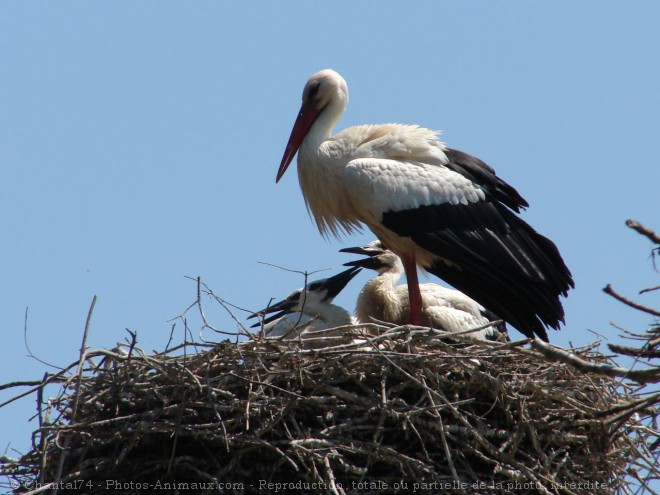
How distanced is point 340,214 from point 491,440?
246 centimetres

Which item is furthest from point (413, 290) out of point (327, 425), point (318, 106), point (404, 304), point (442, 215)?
point (327, 425)

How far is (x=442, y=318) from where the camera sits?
6.72 m

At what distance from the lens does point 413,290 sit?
6641 millimetres

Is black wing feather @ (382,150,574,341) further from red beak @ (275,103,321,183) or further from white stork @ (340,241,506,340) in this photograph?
red beak @ (275,103,321,183)

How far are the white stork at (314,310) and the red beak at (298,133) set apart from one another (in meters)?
0.78

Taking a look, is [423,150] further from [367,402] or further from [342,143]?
[367,402]

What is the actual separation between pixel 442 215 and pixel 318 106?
48.8 inches

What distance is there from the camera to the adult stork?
20.9ft

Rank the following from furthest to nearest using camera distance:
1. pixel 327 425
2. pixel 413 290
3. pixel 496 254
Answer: pixel 413 290, pixel 496 254, pixel 327 425

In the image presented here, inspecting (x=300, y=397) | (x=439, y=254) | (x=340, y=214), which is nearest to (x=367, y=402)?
(x=300, y=397)

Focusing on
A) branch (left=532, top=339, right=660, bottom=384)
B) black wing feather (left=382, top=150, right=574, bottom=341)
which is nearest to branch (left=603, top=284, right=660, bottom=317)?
branch (left=532, top=339, right=660, bottom=384)

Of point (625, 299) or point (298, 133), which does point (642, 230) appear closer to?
point (625, 299)

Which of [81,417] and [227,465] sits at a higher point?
[81,417]

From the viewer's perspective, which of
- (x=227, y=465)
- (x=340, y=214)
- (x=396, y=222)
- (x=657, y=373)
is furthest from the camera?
(x=340, y=214)
